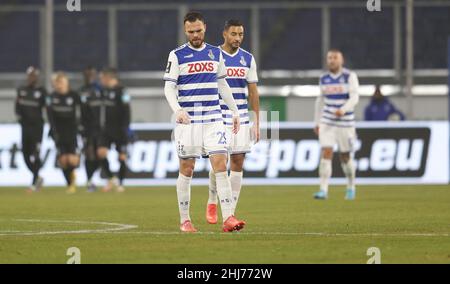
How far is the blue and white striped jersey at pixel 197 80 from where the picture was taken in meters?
11.9

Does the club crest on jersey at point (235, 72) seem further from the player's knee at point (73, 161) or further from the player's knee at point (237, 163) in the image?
the player's knee at point (73, 161)

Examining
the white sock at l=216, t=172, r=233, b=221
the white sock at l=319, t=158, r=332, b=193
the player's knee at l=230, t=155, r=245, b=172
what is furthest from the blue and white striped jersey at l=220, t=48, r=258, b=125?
the white sock at l=319, t=158, r=332, b=193

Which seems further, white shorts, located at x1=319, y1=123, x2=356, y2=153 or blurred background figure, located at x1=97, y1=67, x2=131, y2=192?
blurred background figure, located at x1=97, y1=67, x2=131, y2=192

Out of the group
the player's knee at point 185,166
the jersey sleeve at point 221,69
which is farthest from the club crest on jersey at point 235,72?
the player's knee at point 185,166

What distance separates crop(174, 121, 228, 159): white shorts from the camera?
11922 millimetres

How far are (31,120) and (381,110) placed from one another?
23.2ft

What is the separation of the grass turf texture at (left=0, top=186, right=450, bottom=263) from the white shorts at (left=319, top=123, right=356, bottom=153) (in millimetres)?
865

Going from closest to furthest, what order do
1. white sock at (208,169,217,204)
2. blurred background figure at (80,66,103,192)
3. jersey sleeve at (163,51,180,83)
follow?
jersey sleeve at (163,51,180,83) → white sock at (208,169,217,204) → blurred background figure at (80,66,103,192)

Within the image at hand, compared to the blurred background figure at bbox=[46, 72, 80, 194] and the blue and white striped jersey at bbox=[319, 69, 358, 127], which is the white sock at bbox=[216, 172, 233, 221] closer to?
the blue and white striped jersey at bbox=[319, 69, 358, 127]

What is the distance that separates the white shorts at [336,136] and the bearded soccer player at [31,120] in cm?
604

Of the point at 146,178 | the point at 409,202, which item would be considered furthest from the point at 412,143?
the point at 409,202

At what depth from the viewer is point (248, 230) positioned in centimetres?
1250

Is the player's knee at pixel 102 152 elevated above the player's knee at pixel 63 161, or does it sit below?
above

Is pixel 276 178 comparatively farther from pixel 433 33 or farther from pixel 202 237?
pixel 202 237
